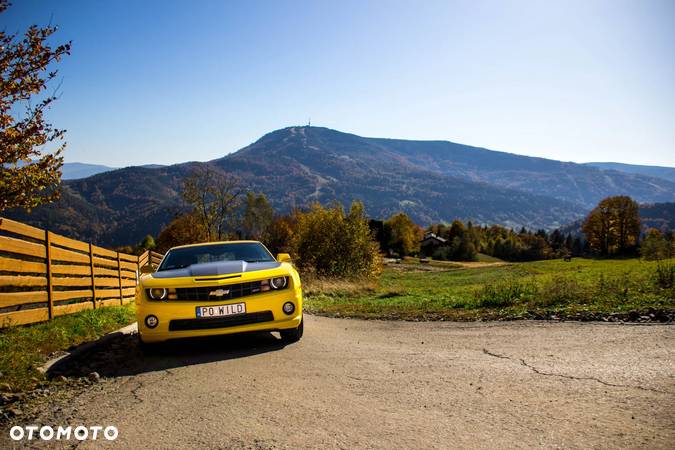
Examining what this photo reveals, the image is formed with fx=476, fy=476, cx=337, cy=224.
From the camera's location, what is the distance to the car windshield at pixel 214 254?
25.5ft

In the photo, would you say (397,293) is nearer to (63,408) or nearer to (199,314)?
Result: (199,314)

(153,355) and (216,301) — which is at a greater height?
(216,301)

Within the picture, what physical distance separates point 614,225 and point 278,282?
88.4 metres

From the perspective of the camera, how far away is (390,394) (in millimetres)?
4406

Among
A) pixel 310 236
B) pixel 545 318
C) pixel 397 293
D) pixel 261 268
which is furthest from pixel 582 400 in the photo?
pixel 310 236

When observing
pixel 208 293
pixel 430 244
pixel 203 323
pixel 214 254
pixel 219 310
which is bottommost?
pixel 430 244

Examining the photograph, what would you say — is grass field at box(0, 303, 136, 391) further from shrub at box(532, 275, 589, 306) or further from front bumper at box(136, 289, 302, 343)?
shrub at box(532, 275, 589, 306)

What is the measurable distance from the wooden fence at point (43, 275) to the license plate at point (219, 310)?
11.3ft

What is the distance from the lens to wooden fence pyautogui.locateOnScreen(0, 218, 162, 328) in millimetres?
7617

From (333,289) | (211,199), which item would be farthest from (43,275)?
(211,199)

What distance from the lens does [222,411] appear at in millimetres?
4102

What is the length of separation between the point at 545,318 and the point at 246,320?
579 centimetres

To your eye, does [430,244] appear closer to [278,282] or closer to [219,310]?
[278,282]

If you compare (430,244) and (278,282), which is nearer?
(278,282)
